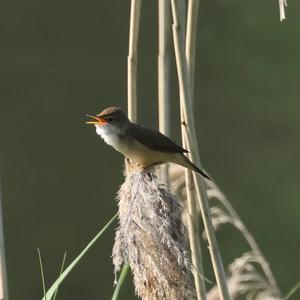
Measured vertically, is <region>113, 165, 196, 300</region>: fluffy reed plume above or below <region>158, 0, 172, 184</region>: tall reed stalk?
below

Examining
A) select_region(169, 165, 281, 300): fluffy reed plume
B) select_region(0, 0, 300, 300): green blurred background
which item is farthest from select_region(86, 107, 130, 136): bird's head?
select_region(0, 0, 300, 300): green blurred background

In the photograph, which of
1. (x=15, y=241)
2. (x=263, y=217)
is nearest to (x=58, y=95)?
(x=15, y=241)

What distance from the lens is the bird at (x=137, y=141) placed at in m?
2.52

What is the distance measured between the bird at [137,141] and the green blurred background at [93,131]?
2656 millimetres

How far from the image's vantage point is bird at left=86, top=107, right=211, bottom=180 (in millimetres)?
2521

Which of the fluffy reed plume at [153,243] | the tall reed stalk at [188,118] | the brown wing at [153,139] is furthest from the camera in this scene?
the brown wing at [153,139]

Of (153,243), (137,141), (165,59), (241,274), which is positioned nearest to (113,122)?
(137,141)

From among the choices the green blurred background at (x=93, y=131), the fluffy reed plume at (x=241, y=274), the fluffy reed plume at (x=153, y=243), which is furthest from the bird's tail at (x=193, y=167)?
the green blurred background at (x=93, y=131)

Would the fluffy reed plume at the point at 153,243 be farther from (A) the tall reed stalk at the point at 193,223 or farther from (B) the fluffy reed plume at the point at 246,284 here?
(B) the fluffy reed plume at the point at 246,284

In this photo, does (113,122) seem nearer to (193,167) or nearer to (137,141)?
(137,141)

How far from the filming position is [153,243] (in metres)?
2.02

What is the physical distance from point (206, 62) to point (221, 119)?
428mm

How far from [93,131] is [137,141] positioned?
311 centimetres

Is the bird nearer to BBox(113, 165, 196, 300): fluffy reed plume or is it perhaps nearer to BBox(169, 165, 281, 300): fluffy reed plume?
BBox(169, 165, 281, 300): fluffy reed plume
